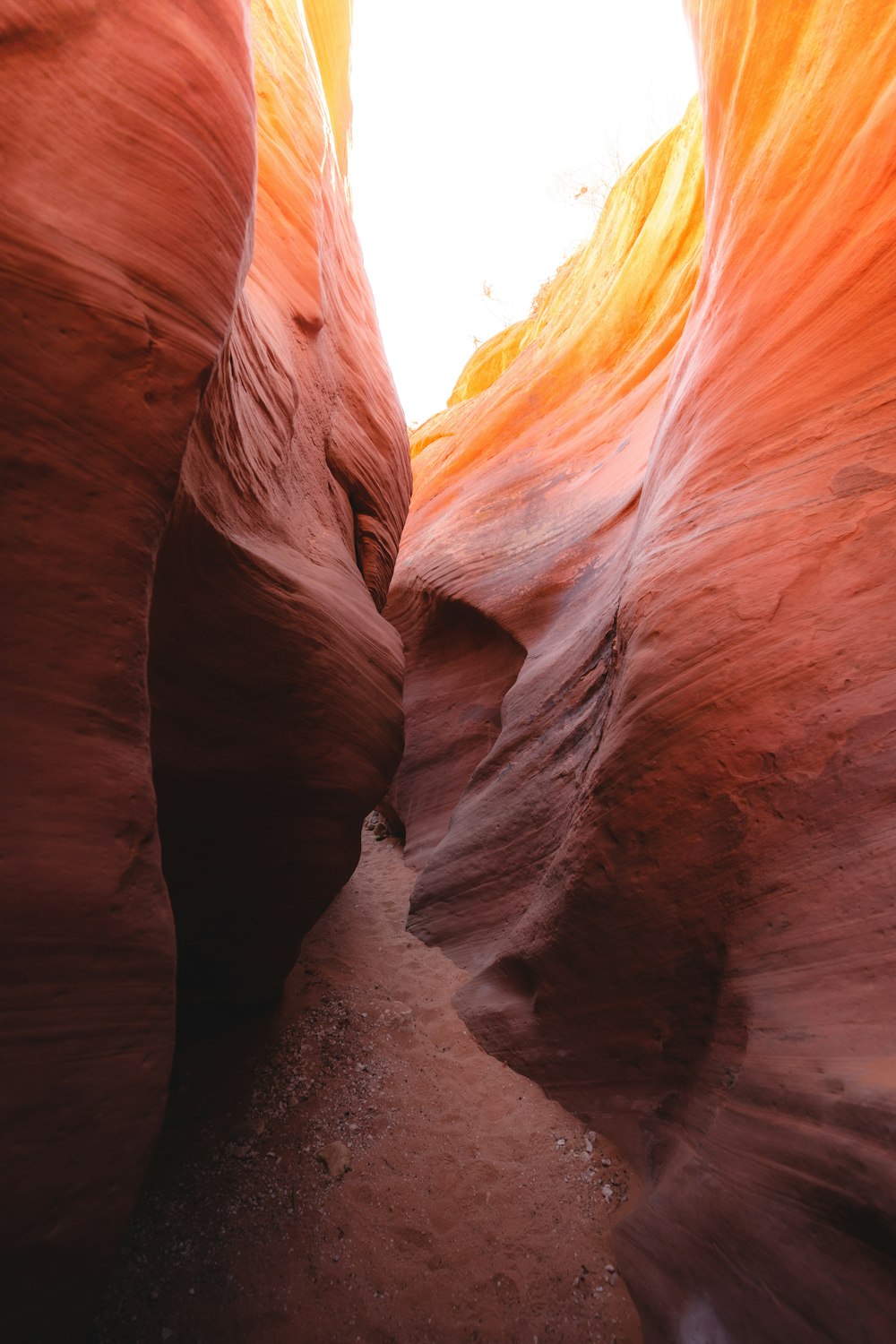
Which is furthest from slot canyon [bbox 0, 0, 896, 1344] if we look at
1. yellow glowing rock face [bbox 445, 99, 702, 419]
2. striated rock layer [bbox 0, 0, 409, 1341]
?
yellow glowing rock face [bbox 445, 99, 702, 419]

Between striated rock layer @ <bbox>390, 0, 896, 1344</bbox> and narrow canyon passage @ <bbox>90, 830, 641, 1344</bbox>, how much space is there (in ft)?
0.75

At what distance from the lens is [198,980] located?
11.2ft

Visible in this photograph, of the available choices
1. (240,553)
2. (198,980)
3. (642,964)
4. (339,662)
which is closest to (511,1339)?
(642,964)

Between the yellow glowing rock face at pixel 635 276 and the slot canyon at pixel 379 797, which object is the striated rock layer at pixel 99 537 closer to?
the slot canyon at pixel 379 797

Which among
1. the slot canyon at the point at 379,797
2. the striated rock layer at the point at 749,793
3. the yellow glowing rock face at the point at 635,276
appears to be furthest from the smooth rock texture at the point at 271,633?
the yellow glowing rock face at the point at 635,276

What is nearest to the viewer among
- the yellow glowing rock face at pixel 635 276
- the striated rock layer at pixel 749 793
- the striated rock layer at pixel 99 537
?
the striated rock layer at pixel 99 537

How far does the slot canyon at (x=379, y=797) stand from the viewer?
5.26 ft

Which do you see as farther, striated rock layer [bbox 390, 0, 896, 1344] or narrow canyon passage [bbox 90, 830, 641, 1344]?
narrow canyon passage [bbox 90, 830, 641, 1344]

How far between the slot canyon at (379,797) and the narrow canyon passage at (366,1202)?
0.05 ft

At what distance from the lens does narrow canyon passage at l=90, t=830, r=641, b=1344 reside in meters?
2.21

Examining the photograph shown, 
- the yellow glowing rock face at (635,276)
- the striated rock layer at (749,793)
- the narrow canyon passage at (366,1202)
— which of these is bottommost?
the narrow canyon passage at (366,1202)

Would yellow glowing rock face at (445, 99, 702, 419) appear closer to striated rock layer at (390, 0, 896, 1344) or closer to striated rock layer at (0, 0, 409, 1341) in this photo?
striated rock layer at (390, 0, 896, 1344)

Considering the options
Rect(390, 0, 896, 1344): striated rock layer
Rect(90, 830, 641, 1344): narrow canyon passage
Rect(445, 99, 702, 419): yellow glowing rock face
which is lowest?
Rect(90, 830, 641, 1344): narrow canyon passage

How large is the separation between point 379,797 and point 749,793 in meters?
2.32
